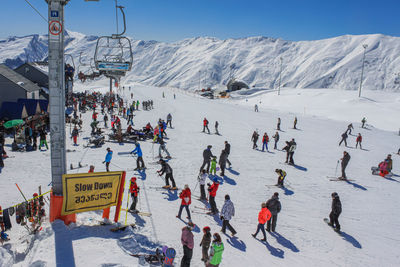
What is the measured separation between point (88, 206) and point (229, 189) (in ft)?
20.2

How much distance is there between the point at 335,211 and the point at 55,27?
947 centimetres

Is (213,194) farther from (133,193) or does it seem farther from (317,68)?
(317,68)

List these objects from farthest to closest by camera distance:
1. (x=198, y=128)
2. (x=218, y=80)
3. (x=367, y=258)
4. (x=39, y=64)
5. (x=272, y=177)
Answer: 1. (x=218, y=80)
2. (x=39, y=64)
3. (x=198, y=128)
4. (x=272, y=177)
5. (x=367, y=258)

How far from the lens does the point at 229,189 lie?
11.7 meters

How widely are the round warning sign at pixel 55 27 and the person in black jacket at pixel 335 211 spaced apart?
9.00 metres

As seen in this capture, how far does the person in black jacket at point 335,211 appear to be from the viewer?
8.59 metres

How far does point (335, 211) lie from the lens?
866cm

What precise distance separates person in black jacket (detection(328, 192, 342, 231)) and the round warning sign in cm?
900

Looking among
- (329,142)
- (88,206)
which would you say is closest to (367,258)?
(88,206)

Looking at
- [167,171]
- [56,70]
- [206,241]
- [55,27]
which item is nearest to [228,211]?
[206,241]

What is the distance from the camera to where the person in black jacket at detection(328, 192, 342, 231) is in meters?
8.59

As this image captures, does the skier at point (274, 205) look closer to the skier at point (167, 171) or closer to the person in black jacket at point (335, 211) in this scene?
the person in black jacket at point (335, 211)

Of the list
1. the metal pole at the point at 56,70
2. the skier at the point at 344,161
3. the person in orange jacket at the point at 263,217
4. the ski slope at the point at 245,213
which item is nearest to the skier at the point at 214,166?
the ski slope at the point at 245,213

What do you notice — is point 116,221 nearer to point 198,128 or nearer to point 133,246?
point 133,246
